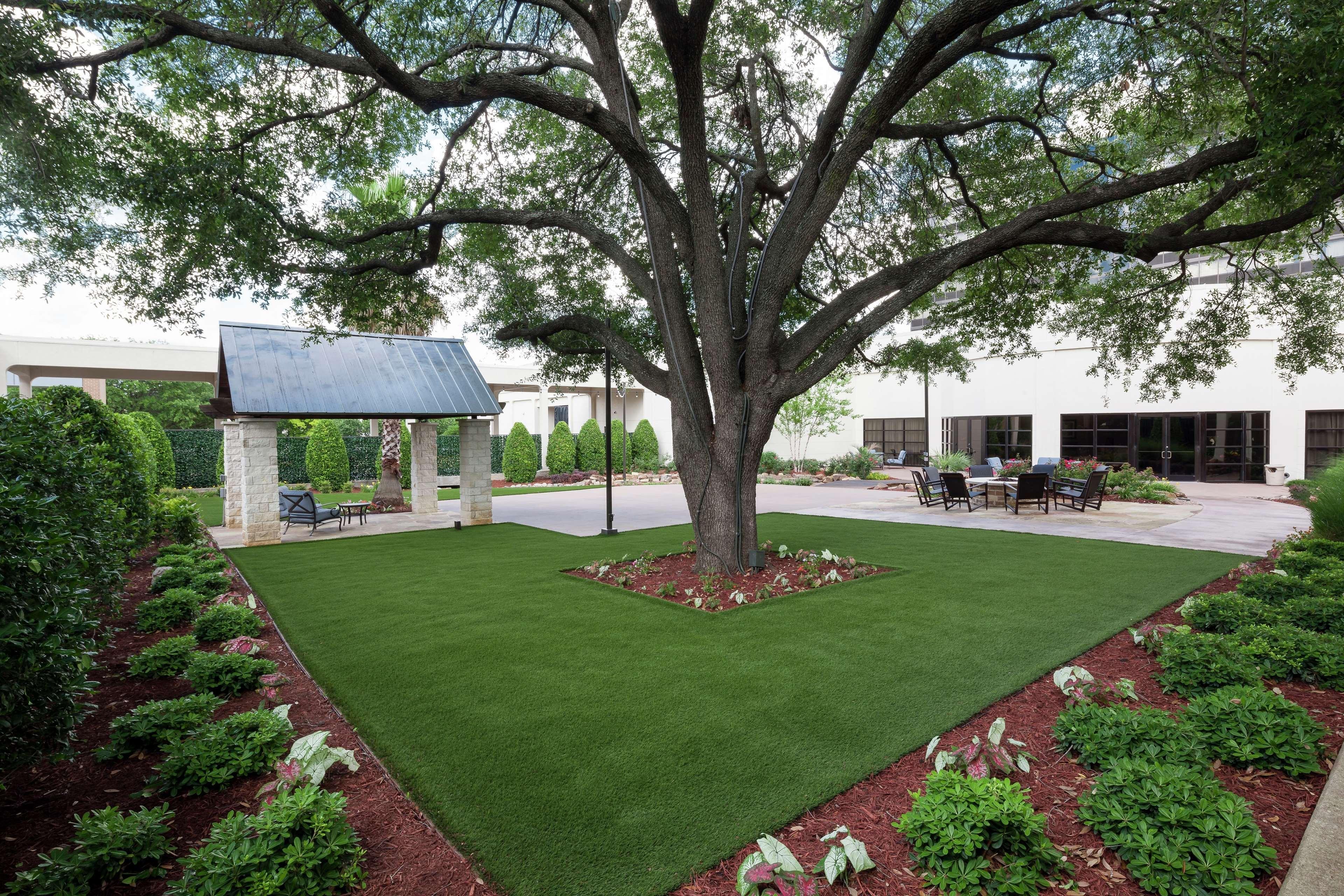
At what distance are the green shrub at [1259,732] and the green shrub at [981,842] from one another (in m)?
1.39

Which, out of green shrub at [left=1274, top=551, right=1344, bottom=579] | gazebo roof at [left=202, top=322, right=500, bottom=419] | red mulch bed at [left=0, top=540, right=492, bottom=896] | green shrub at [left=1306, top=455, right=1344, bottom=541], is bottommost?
red mulch bed at [left=0, top=540, right=492, bottom=896]

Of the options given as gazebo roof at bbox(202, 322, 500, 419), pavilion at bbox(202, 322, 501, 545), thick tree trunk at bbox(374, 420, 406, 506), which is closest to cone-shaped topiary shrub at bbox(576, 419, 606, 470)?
thick tree trunk at bbox(374, 420, 406, 506)

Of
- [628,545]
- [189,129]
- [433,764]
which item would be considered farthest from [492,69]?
[433,764]

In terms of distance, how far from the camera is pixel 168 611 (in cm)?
575

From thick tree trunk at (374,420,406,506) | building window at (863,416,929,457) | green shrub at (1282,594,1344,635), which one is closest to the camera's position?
green shrub at (1282,594,1344,635)

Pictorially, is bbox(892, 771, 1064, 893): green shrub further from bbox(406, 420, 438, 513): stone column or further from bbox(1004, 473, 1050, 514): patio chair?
bbox(406, 420, 438, 513): stone column

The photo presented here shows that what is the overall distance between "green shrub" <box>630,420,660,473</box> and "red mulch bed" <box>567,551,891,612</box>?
2157cm

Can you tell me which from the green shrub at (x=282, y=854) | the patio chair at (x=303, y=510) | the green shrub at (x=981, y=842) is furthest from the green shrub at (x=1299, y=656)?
the patio chair at (x=303, y=510)

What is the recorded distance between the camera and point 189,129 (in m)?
7.15

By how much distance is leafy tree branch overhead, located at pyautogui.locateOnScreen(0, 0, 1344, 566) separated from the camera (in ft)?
17.6

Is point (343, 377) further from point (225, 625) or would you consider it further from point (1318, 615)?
point (1318, 615)

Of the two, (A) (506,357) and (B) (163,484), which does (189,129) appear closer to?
(A) (506,357)

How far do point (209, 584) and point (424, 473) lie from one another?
27.3 ft

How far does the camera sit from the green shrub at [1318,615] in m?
4.95
